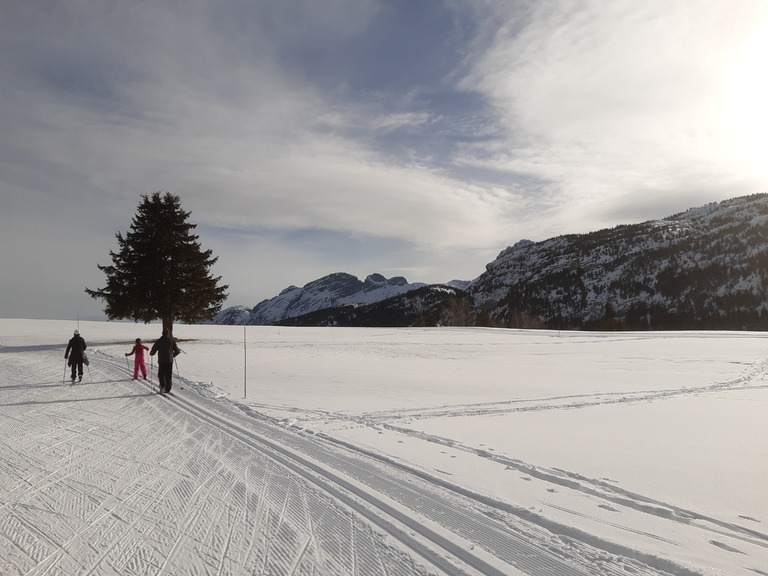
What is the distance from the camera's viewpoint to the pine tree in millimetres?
31203

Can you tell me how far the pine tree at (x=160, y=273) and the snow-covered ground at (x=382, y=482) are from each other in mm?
18255

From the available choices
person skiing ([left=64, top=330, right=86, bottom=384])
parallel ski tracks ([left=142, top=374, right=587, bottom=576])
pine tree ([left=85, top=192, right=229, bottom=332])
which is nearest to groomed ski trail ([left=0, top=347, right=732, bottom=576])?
parallel ski tracks ([left=142, top=374, right=587, bottom=576])

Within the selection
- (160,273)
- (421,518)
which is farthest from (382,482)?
(160,273)

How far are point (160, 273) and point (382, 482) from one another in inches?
1189

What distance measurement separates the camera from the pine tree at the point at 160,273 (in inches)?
1228

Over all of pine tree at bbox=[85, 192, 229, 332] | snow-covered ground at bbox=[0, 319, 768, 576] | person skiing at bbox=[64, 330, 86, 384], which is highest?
pine tree at bbox=[85, 192, 229, 332]

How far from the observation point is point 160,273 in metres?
31.7

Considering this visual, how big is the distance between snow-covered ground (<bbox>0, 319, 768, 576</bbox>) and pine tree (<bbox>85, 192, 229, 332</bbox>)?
59.9 feet

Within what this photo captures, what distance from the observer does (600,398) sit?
42.9 ft

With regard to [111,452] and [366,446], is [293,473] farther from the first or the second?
[111,452]

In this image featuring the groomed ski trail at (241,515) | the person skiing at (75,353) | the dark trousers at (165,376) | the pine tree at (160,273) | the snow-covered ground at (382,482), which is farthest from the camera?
the pine tree at (160,273)

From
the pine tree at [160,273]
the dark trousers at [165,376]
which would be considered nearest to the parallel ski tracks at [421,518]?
the dark trousers at [165,376]

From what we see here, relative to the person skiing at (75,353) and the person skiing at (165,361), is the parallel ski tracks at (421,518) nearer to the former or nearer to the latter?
the person skiing at (165,361)

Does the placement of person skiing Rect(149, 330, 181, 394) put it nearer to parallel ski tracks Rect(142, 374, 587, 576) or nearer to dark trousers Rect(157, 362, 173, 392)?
dark trousers Rect(157, 362, 173, 392)
